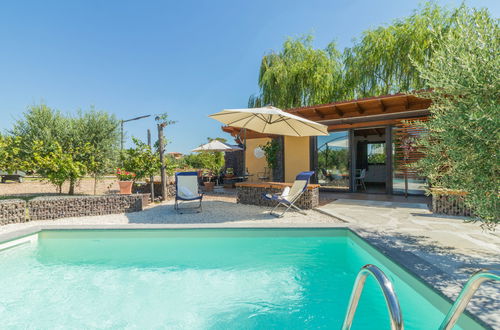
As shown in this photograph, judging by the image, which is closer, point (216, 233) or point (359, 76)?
point (216, 233)

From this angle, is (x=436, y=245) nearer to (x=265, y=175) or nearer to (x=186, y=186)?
(x=186, y=186)

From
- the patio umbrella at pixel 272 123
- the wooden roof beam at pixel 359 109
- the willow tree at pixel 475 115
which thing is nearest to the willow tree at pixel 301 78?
the wooden roof beam at pixel 359 109

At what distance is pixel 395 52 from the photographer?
565 inches

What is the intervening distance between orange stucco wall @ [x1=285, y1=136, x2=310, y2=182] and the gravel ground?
4575 millimetres

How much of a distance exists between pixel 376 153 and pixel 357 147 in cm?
102

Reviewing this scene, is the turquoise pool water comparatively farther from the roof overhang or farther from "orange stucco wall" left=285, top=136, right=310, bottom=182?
"orange stucco wall" left=285, top=136, right=310, bottom=182

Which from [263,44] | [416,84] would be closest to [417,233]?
[416,84]

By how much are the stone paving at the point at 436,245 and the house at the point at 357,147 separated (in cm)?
303

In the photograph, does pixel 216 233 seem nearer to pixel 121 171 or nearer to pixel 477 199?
pixel 477 199

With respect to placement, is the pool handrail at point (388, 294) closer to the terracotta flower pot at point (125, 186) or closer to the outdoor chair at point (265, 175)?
the terracotta flower pot at point (125, 186)

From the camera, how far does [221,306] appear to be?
3.10m

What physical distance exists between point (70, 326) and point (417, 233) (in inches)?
211

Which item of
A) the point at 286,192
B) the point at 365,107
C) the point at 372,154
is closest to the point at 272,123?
the point at 286,192

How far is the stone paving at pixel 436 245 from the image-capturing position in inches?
99.5
